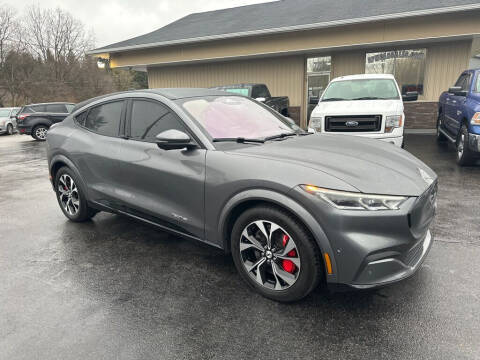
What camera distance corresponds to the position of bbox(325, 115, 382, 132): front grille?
643 centimetres

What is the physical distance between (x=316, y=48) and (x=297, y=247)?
1066cm

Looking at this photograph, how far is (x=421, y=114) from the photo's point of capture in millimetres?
12180

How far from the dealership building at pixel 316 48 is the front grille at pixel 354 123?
5607mm

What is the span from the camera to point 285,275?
101 inches

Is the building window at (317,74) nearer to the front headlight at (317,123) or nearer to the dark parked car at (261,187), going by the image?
the front headlight at (317,123)

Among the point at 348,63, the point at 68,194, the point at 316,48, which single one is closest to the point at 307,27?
the point at 316,48

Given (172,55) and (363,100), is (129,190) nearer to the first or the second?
(363,100)

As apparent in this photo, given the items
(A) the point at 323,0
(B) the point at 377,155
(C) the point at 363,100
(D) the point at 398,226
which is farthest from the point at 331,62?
(D) the point at 398,226

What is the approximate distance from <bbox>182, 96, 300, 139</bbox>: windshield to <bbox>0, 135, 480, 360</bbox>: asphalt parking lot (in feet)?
4.21

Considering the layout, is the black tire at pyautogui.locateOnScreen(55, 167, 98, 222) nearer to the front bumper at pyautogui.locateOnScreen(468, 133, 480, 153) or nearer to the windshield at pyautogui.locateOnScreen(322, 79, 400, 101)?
the windshield at pyautogui.locateOnScreen(322, 79, 400, 101)

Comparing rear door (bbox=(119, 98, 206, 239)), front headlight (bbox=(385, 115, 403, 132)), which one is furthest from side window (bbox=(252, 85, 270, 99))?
rear door (bbox=(119, 98, 206, 239))

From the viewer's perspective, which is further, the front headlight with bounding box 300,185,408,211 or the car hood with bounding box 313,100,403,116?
the car hood with bounding box 313,100,403,116

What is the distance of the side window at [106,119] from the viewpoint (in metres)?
3.74

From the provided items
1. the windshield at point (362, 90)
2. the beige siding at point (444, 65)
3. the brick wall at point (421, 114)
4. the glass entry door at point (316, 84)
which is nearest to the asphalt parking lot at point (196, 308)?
the windshield at point (362, 90)
